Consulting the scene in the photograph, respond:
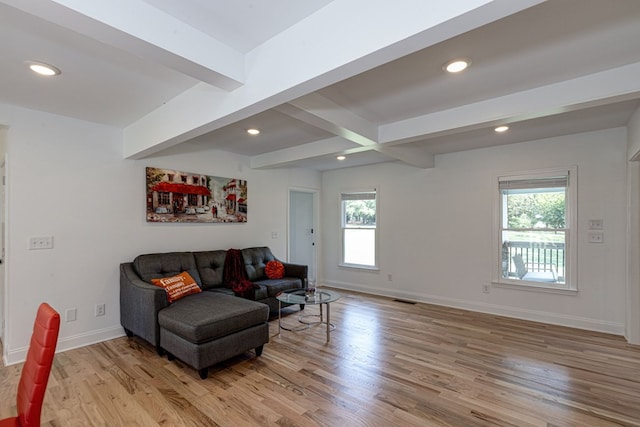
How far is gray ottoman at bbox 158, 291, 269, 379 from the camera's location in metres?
2.50

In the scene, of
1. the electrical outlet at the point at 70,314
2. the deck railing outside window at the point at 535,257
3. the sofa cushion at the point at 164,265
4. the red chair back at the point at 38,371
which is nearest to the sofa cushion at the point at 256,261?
the sofa cushion at the point at 164,265

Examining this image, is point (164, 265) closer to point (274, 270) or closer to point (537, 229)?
point (274, 270)

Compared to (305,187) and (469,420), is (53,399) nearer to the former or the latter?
(469,420)

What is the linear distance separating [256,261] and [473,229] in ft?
10.5

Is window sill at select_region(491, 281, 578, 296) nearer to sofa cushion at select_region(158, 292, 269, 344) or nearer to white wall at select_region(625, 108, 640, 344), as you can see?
white wall at select_region(625, 108, 640, 344)

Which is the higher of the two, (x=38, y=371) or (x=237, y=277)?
(x=38, y=371)

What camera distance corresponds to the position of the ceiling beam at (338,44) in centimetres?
123

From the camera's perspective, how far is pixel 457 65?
81.6 inches

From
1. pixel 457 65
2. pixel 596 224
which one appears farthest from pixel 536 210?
pixel 457 65

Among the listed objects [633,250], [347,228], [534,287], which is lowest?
[534,287]

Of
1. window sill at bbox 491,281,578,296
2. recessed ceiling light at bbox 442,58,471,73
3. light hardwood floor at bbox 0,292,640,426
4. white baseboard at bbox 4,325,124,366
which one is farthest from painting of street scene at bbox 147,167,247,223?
window sill at bbox 491,281,578,296

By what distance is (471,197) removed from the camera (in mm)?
4527

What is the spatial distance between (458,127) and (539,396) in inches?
88.5

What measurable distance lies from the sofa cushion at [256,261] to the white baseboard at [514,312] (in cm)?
198
